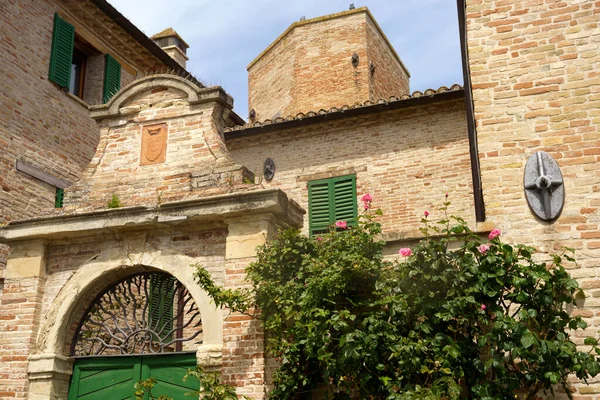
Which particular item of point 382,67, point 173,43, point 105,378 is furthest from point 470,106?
point 173,43

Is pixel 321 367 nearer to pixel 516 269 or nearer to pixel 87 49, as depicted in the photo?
pixel 516 269

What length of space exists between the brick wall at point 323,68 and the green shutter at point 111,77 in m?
4.03

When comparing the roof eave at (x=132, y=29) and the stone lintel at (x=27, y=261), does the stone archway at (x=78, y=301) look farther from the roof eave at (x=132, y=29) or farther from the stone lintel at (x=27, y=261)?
the roof eave at (x=132, y=29)

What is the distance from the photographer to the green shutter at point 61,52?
12.2 metres

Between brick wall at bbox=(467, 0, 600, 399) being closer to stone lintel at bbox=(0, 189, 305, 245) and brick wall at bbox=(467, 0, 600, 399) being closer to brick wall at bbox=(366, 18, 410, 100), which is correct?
stone lintel at bbox=(0, 189, 305, 245)

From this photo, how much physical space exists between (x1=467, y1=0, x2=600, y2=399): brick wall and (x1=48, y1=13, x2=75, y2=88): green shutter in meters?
8.13

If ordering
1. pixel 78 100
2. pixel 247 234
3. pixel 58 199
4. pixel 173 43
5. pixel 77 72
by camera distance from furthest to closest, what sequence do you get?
1. pixel 173 43
2. pixel 77 72
3. pixel 78 100
4. pixel 58 199
5. pixel 247 234

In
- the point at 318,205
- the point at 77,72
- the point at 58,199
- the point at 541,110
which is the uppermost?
the point at 77,72

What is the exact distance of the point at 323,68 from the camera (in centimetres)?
1588

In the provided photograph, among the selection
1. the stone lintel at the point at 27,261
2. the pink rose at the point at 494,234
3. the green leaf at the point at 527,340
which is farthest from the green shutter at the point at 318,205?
the green leaf at the point at 527,340

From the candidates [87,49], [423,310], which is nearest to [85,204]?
[423,310]

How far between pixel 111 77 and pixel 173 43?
5747 mm

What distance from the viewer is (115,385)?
7.05 meters

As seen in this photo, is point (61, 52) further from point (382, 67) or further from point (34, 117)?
point (382, 67)
